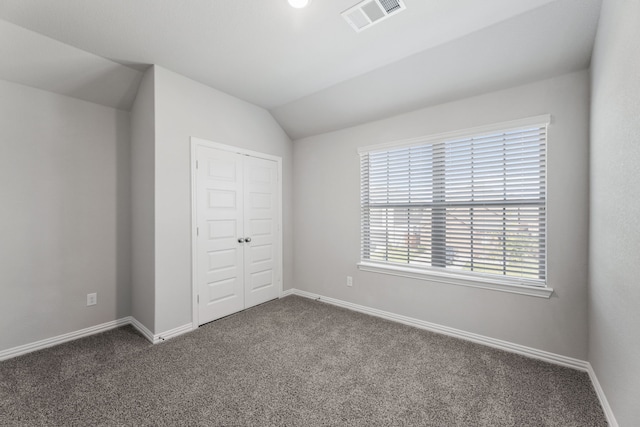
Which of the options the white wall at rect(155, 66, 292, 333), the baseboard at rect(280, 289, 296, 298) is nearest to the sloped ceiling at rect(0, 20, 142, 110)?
the white wall at rect(155, 66, 292, 333)

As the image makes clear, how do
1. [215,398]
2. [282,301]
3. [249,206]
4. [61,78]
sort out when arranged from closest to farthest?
[215,398] < [61,78] < [249,206] < [282,301]

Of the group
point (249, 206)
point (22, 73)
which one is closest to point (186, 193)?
point (249, 206)

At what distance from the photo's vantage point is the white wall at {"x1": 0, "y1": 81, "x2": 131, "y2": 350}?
2.44 meters

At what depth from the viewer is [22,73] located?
2.39 meters

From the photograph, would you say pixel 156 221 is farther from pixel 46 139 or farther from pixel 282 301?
pixel 282 301

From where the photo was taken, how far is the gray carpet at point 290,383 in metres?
1.70

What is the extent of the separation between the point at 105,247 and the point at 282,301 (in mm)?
2225

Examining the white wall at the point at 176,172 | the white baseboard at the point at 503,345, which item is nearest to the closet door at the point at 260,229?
the white wall at the point at 176,172

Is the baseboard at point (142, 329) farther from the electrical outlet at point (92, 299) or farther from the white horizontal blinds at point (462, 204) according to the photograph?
the white horizontal blinds at point (462, 204)

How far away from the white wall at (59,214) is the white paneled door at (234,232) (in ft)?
3.08

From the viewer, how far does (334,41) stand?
229cm

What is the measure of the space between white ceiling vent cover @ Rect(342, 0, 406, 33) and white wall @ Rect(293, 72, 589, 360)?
125 centimetres

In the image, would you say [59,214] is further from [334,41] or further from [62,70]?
[334,41]

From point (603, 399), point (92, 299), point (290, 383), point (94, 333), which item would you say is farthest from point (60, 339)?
point (603, 399)
